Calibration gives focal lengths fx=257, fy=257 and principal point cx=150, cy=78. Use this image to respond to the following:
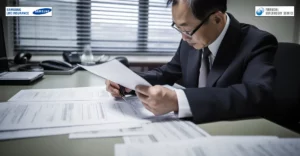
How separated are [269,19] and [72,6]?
77.4 inches

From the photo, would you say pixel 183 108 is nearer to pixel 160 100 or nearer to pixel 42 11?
pixel 160 100

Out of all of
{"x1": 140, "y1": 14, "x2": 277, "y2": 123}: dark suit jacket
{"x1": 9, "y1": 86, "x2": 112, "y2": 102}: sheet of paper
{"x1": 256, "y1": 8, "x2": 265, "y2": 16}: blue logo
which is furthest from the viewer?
{"x1": 256, "y1": 8, "x2": 265, "y2": 16}: blue logo

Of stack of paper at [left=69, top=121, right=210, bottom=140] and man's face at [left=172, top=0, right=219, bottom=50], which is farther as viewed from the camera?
man's face at [left=172, top=0, right=219, bottom=50]

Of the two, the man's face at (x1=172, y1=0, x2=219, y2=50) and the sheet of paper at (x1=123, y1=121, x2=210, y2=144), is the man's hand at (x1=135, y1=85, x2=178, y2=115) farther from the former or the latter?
the man's face at (x1=172, y1=0, x2=219, y2=50)

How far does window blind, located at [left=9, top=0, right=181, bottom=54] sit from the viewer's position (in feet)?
7.68

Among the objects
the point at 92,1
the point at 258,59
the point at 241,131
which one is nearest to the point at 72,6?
the point at 92,1

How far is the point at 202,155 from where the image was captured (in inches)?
19.3

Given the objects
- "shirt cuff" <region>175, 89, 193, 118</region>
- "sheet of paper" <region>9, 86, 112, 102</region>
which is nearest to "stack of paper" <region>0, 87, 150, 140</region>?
"sheet of paper" <region>9, 86, 112, 102</region>

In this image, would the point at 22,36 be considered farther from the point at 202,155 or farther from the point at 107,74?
the point at 202,155

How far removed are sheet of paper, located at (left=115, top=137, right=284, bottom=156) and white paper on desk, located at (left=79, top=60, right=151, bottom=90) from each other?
0.27 metres

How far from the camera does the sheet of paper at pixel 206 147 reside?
499mm

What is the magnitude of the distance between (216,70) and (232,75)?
0.21 ft

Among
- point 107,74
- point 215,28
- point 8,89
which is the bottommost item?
point 8,89

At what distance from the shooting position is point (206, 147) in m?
0.53
